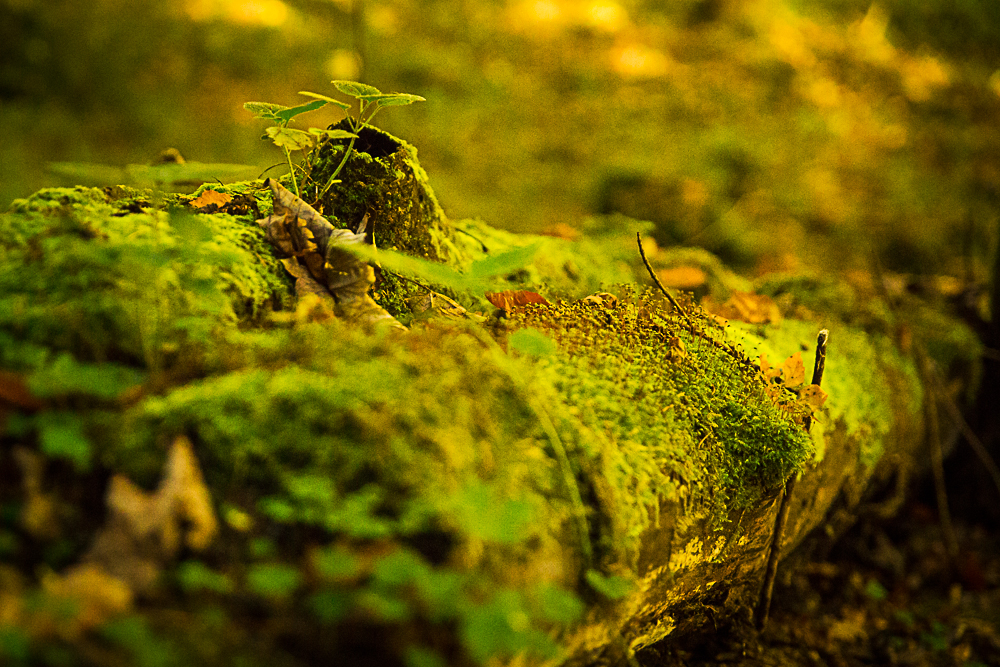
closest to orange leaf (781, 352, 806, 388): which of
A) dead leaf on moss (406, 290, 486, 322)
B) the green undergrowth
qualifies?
the green undergrowth

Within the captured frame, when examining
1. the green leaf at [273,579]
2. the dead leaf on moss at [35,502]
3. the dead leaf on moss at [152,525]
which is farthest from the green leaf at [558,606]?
the dead leaf on moss at [35,502]

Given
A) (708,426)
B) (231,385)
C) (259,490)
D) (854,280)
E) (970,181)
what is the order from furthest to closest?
(970,181) < (854,280) < (708,426) < (231,385) < (259,490)

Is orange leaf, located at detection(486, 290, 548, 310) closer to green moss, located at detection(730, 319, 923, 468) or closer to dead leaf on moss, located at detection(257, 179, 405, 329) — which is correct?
dead leaf on moss, located at detection(257, 179, 405, 329)

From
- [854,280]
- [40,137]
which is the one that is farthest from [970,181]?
[40,137]

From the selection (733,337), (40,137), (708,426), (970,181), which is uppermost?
(40,137)

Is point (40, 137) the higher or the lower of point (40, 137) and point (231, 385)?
the higher

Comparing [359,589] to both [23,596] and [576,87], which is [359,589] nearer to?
[23,596]

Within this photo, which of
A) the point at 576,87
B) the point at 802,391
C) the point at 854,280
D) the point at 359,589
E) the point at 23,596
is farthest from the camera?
the point at 576,87
